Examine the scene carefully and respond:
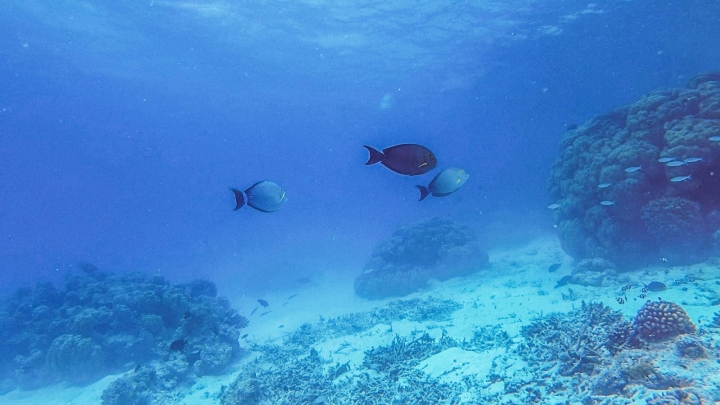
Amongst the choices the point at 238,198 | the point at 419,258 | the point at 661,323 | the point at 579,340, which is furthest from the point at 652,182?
the point at 238,198

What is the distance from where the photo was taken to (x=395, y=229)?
959 inches

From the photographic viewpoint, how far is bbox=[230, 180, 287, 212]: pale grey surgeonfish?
461 cm

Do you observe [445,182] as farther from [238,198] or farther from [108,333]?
[108,333]

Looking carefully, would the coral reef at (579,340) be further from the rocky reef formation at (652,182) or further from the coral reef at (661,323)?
the rocky reef formation at (652,182)

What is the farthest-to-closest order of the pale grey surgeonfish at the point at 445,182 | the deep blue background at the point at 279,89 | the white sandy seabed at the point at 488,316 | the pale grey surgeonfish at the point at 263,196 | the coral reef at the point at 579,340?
1. the deep blue background at the point at 279,89
2. the white sandy seabed at the point at 488,316
3. the coral reef at the point at 579,340
4. the pale grey surgeonfish at the point at 263,196
5. the pale grey surgeonfish at the point at 445,182

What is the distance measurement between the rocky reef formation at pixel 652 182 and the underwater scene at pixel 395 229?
75mm

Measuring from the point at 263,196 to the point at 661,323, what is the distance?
6.52 m

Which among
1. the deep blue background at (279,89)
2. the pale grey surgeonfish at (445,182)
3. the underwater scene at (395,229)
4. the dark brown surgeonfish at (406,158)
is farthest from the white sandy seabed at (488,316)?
the deep blue background at (279,89)

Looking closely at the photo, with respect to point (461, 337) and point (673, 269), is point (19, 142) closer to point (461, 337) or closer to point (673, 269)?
point (461, 337)

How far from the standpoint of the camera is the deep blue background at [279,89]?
101ft

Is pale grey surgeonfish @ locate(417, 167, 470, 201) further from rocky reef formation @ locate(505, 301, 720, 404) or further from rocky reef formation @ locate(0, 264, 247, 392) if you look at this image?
rocky reef formation @ locate(0, 264, 247, 392)

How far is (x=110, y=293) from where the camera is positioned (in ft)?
50.4

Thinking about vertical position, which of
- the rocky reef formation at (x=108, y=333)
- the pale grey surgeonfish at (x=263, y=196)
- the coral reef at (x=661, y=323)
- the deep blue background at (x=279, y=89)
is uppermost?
the deep blue background at (x=279, y=89)

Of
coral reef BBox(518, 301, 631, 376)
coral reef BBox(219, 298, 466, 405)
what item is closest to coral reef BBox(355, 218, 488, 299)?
coral reef BBox(219, 298, 466, 405)
